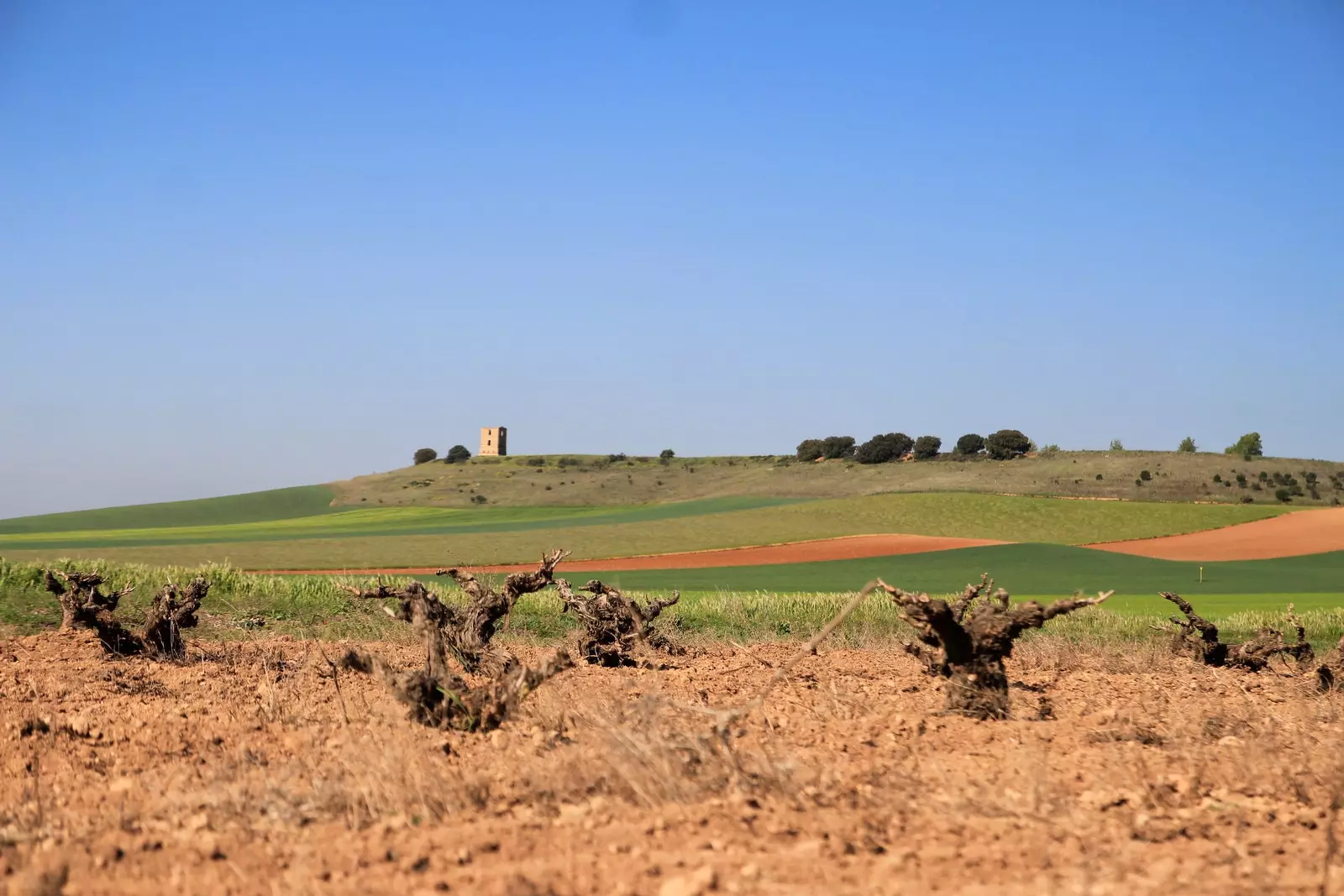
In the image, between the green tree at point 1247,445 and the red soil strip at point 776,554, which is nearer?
the red soil strip at point 776,554

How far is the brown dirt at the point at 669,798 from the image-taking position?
4.64 metres

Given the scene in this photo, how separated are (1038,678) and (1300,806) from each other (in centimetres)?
611

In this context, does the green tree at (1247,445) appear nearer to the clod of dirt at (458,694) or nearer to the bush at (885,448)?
the bush at (885,448)

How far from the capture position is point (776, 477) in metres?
96.2

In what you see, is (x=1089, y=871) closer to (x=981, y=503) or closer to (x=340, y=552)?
(x=340, y=552)

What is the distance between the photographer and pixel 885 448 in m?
106

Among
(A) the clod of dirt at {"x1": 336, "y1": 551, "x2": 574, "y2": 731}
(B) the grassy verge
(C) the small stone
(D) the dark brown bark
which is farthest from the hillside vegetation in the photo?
(C) the small stone

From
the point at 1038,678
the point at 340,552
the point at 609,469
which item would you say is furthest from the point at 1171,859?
the point at 609,469

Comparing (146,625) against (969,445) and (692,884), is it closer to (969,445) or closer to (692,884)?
(692,884)

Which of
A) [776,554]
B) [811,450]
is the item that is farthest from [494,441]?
[776,554]

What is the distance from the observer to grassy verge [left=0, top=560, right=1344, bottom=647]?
19.8 metres

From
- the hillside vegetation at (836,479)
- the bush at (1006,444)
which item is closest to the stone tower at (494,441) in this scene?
the hillside vegetation at (836,479)

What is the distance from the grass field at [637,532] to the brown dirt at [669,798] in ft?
122

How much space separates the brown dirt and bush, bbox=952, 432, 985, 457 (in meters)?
103
